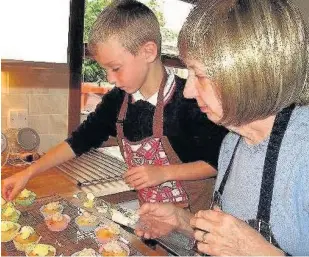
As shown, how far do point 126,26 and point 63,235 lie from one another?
2.39ft

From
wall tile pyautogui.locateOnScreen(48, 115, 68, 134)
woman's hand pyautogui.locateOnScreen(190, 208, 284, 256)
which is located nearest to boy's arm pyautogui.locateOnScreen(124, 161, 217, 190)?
woman's hand pyautogui.locateOnScreen(190, 208, 284, 256)

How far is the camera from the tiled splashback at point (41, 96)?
217 cm

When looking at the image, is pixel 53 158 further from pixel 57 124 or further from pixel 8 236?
pixel 57 124

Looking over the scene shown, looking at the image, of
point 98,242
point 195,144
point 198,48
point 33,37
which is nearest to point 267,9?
point 198,48

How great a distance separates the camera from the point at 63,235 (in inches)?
49.3

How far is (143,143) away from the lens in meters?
1.46

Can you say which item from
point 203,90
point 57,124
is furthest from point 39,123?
point 203,90

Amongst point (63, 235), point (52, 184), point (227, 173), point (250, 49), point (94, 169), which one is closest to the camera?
point (250, 49)

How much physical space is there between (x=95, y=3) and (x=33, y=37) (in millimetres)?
622

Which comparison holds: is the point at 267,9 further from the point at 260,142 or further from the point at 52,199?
the point at 52,199

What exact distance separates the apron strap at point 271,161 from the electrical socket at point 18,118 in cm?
172

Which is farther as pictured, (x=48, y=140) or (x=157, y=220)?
(x=48, y=140)

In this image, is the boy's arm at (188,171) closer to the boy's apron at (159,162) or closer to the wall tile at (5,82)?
the boy's apron at (159,162)

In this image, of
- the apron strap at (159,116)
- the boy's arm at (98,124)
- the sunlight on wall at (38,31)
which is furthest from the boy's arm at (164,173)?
the sunlight on wall at (38,31)
